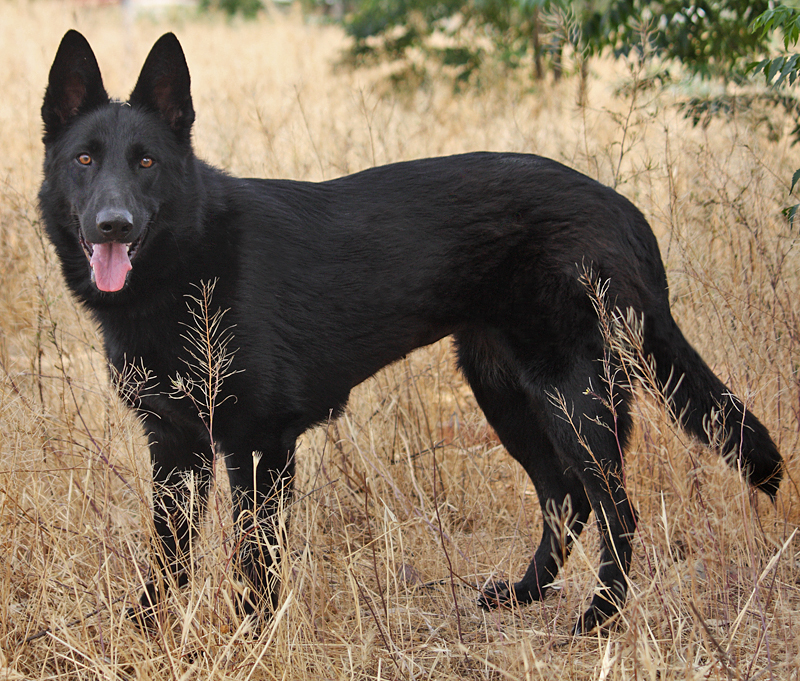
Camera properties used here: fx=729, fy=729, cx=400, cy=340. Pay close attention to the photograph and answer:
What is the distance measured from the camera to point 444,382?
3.69 metres

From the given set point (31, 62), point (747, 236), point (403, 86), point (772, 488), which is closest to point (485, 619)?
point (772, 488)

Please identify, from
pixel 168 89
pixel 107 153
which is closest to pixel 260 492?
pixel 107 153

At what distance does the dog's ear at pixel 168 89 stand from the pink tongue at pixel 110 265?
0.51 meters

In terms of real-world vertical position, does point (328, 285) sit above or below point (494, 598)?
above

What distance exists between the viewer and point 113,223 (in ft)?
6.89

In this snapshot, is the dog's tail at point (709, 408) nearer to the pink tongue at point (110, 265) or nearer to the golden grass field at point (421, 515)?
the golden grass field at point (421, 515)

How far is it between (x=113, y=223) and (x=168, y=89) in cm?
63

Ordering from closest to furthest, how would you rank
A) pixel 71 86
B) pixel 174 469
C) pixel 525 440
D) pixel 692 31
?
pixel 71 86 → pixel 174 469 → pixel 525 440 → pixel 692 31

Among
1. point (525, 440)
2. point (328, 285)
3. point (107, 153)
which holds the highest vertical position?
point (107, 153)

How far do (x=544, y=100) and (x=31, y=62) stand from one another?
581 cm

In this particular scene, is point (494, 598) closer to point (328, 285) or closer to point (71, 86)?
point (328, 285)

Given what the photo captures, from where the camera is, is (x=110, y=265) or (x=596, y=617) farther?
(x=596, y=617)

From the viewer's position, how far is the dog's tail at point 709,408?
92.5 inches

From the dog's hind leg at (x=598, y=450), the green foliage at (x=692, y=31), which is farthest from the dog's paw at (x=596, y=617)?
the green foliage at (x=692, y=31)
